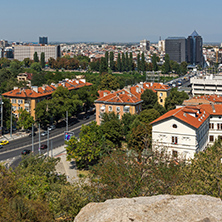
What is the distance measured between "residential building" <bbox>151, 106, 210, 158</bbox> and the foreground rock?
2338 cm

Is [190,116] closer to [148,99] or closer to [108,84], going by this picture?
[148,99]

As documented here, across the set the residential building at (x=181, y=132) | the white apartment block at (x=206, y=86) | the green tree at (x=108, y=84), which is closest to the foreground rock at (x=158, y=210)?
the residential building at (x=181, y=132)

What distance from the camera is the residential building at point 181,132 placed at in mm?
34031

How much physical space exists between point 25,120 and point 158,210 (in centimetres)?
4705

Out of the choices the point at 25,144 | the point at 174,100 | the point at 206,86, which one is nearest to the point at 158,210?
the point at 25,144

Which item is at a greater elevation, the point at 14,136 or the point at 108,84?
the point at 108,84

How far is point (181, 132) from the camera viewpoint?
34.5m

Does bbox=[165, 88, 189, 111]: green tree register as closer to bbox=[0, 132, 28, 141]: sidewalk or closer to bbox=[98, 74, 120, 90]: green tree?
bbox=[98, 74, 120, 90]: green tree

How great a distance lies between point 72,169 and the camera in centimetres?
3750

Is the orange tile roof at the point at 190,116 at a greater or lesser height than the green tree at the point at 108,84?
lesser

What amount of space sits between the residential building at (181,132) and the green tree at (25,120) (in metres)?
25.3

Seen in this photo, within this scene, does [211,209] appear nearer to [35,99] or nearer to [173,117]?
[173,117]

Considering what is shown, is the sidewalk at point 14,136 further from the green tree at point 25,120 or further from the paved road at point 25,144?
the paved road at point 25,144

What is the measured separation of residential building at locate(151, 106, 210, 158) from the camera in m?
34.0
